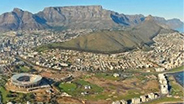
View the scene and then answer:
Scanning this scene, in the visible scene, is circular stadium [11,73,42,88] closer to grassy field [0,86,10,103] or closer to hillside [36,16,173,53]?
grassy field [0,86,10,103]

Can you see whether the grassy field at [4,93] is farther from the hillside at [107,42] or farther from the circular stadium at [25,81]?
the hillside at [107,42]

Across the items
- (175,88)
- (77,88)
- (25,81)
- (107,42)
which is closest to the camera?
(77,88)

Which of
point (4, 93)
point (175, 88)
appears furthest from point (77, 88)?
point (175, 88)

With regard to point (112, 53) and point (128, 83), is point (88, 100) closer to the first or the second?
point (128, 83)

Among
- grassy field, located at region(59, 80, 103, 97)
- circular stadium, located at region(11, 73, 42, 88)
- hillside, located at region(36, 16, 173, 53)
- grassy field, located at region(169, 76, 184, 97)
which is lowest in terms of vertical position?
grassy field, located at region(169, 76, 184, 97)

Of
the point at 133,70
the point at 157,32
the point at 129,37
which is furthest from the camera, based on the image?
the point at 157,32

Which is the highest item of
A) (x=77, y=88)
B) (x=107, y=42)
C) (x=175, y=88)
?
(x=107, y=42)

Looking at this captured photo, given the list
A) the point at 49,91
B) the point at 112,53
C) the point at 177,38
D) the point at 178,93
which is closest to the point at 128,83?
the point at 178,93

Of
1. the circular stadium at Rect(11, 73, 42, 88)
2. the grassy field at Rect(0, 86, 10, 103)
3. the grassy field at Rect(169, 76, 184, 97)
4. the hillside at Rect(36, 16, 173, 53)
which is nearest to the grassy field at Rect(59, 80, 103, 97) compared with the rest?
the circular stadium at Rect(11, 73, 42, 88)

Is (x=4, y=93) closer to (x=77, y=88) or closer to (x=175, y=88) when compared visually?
(x=77, y=88)

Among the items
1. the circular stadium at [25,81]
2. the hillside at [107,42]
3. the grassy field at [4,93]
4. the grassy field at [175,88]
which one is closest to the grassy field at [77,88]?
the circular stadium at [25,81]

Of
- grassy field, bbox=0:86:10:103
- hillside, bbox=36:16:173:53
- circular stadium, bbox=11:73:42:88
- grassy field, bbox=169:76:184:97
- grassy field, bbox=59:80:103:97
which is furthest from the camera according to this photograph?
hillside, bbox=36:16:173:53
